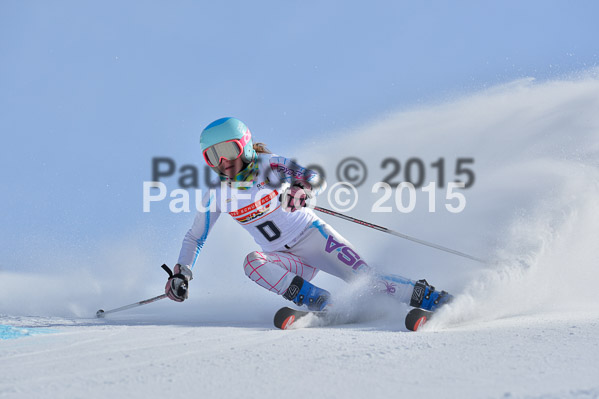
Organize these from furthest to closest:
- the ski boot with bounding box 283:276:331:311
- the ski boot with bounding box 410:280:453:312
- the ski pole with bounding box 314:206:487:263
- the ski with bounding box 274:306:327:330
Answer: the ski pole with bounding box 314:206:487:263 < the ski boot with bounding box 283:276:331:311 < the ski boot with bounding box 410:280:453:312 < the ski with bounding box 274:306:327:330

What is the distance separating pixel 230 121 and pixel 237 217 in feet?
2.78

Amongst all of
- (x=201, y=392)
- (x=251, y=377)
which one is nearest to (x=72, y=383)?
(x=201, y=392)

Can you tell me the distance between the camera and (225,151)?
4.08 m

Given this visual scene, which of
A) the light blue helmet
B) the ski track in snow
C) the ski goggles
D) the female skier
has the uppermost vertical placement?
the light blue helmet

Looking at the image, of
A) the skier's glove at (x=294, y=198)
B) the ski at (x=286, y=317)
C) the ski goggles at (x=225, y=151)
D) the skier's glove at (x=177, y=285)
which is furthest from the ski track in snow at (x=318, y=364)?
the ski goggles at (x=225, y=151)

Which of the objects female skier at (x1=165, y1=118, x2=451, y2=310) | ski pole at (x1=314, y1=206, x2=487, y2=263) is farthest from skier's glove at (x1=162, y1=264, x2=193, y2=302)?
ski pole at (x1=314, y1=206, x2=487, y2=263)

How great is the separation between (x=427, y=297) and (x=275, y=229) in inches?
56.5

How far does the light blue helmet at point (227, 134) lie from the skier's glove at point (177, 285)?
0.99 meters

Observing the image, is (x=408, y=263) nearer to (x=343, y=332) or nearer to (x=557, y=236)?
(x=557, y=236)

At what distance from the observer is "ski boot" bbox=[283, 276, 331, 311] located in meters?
3.91

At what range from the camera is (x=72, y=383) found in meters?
1.89

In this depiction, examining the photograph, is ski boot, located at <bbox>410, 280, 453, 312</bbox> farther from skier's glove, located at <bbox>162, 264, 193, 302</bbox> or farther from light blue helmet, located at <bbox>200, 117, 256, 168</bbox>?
skier's glove, located at <bbox>162, 264, 193, 302</bbox>

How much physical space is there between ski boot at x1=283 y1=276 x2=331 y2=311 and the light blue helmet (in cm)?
114

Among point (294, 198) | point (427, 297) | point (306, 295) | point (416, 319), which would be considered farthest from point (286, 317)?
point (427, 297)
